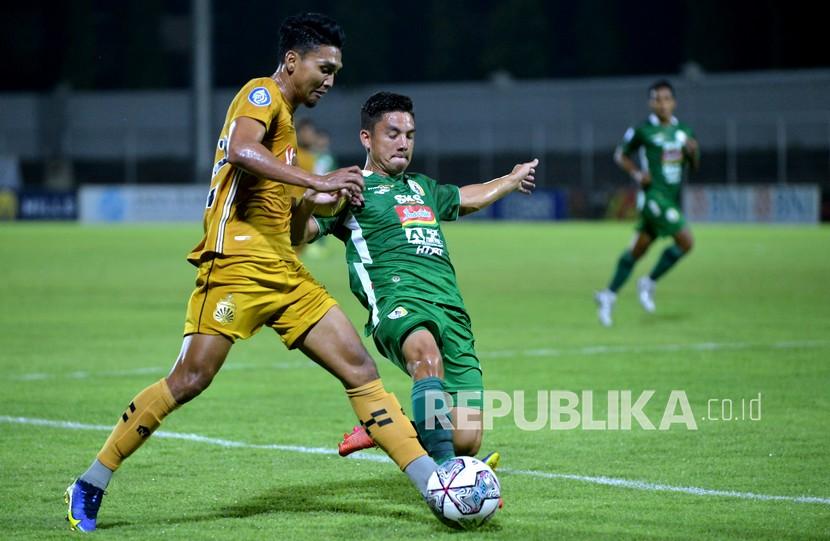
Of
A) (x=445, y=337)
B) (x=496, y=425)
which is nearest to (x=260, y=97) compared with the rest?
(x=445, y=337)

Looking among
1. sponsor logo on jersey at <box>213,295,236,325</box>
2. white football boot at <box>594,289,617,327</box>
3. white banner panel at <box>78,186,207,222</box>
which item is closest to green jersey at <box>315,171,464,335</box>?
sponsor logo on jersey at <box>213,295,236,325</box>

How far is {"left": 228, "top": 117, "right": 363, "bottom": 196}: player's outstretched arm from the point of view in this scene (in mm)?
5586

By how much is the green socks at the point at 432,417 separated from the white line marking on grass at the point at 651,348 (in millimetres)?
5717

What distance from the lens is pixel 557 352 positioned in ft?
39.6

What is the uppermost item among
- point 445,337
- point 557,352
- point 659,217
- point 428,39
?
point 428,39

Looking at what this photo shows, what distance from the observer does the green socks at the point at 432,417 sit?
609 cm

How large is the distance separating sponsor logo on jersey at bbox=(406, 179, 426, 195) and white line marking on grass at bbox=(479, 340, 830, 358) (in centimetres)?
515

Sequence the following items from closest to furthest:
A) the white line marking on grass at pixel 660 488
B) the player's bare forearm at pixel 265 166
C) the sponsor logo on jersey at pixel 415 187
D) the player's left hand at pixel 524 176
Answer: the player's bare forearm at pixel 265 166, the white line marking on grass at pixel 660 488, the sponsor logo on jersey at pixel 415 187, the player's left hand at pixel 524 176

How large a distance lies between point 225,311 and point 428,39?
2143 inches

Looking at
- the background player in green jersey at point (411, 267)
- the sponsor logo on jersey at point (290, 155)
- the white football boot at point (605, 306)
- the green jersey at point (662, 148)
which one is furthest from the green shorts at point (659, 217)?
the sponsor logo on jersey at point (290, 155)

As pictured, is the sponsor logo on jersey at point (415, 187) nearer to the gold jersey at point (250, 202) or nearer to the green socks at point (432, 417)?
the gold jersey at point (250, 202)

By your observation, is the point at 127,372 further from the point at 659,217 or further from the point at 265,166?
the point at 659,217

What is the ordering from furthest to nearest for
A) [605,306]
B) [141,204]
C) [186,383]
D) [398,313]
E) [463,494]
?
[141,204]
[605,306]
[398,313]
[186,383]
[463,494]

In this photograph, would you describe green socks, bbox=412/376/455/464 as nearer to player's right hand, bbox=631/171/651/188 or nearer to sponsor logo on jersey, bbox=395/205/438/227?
sponsor logo on jersey, bbox=395/205/438/227
